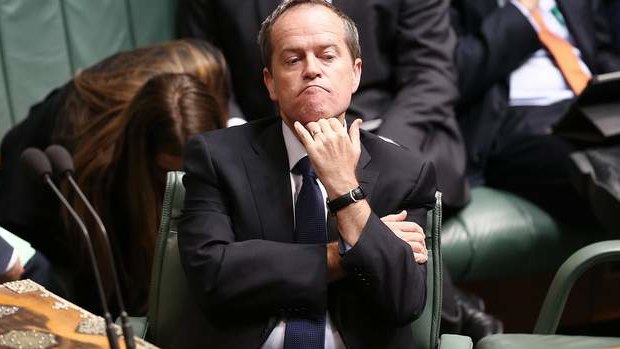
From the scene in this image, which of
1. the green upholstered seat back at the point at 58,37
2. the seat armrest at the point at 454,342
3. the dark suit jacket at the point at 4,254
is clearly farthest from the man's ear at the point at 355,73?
the green upholstered seat back at the point at 58,37

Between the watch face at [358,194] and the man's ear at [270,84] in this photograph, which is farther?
the man's ear at [270,84]

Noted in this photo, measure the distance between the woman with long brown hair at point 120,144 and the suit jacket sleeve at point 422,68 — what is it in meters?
0.52

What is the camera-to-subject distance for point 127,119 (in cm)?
219

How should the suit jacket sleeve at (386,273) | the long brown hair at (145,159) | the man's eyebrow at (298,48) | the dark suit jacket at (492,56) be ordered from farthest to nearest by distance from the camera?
the dark suit jacket at (492,56) → the long brown hair at (145,159) → the man's eyebrow at (298,48) → the suit jacket sleeve at (386,273)

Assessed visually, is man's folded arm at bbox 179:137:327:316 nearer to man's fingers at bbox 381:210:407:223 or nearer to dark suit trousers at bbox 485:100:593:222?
man's fingers at bbox 381:210:407:223

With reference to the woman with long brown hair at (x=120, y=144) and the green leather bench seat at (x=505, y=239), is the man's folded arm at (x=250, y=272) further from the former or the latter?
the green leather bench seat at (x=505, y=239)

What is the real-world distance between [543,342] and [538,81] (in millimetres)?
1301

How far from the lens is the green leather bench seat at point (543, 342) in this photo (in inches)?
70.1

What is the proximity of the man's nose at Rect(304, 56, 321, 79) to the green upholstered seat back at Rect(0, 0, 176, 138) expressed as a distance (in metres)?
1.43

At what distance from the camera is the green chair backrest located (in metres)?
1.64

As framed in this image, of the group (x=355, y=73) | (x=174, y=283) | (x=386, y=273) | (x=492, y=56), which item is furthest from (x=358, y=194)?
(x=492, y=56)

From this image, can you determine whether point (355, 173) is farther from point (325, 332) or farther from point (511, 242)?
point (511, 242)

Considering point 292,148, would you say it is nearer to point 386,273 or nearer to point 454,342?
point 386,273

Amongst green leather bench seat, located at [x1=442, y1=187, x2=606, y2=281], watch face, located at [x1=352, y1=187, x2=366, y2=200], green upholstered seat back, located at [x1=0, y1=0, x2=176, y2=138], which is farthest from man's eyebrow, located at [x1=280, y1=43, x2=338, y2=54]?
green upholstered seat back, located at [x1=0, y1=0, x2=176, y2=138]
